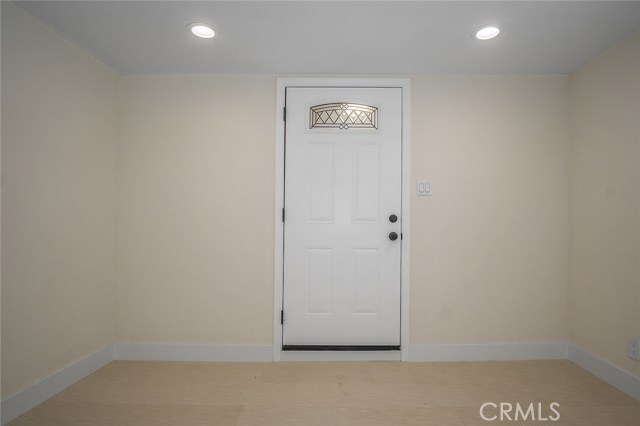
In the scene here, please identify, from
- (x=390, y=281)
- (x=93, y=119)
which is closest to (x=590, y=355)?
(x=390, y=281)

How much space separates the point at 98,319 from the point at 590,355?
3.93 m

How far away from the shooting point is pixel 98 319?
8.00 feet

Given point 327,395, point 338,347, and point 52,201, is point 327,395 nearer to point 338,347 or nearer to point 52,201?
point 338,347

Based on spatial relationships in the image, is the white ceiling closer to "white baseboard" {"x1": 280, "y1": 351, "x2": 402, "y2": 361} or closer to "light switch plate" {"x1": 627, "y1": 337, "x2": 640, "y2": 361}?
"light switch plate" {"x1": 627, "y1": 337, "x2": 640, "y2": 361}

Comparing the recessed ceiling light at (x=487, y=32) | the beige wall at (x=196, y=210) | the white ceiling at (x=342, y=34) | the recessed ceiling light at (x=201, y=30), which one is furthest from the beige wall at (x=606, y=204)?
the recessed ceiling light at (x=201, y=30)

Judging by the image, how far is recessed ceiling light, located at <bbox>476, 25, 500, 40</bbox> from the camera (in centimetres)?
198

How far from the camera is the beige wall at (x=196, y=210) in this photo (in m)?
2.60

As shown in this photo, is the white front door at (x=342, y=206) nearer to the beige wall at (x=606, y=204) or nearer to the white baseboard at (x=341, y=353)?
the white baseboard at (x=341, y=353)

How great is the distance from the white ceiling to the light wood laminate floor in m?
2.45

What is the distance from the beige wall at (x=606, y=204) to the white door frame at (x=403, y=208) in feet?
4.58

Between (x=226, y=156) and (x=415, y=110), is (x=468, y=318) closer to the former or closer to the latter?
(x=415, y=110)

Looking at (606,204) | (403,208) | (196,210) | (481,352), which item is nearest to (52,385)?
(196,210)

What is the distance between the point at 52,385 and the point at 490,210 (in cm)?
353

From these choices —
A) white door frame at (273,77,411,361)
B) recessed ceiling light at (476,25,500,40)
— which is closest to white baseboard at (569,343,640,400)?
white door frame at (273,77,411,361)
